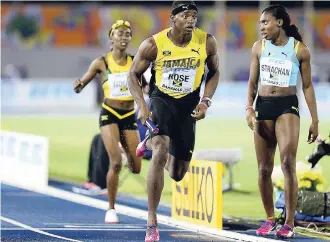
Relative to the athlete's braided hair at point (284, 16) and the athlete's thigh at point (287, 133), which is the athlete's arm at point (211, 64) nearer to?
the athlete's braided hair at point (284, 16)

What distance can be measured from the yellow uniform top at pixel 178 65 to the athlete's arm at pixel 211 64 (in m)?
0.07

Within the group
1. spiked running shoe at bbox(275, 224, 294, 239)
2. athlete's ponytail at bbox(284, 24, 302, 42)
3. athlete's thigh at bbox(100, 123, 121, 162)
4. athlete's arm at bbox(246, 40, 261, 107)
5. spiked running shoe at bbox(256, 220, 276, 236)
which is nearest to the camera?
spiked running shoe at bbox(275, 224, 294, 239)

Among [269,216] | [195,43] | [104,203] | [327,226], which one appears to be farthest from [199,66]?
[104,203]

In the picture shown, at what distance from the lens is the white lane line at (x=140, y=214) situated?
1052 centimetres

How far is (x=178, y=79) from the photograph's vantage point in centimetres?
1012

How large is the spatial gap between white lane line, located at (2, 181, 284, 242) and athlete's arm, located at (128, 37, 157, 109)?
1637mm

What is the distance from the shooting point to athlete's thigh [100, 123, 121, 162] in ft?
40.0

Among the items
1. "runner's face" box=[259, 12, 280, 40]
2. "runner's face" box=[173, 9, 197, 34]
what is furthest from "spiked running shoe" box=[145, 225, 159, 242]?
"runner's face" box=[259, 12, 280, 40]

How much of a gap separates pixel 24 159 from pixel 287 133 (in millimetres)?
7607

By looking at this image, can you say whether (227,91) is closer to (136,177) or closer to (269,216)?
(136,177)

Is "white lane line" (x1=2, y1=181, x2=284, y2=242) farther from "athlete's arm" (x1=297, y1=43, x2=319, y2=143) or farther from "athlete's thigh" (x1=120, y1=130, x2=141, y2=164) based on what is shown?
"athlete's arm" (x1=297, y1=43, x2=319, y2=143)

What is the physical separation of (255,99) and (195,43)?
95cm

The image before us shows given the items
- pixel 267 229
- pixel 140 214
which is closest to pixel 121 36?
pixel 140 214

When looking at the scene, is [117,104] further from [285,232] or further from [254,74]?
[285,232]
